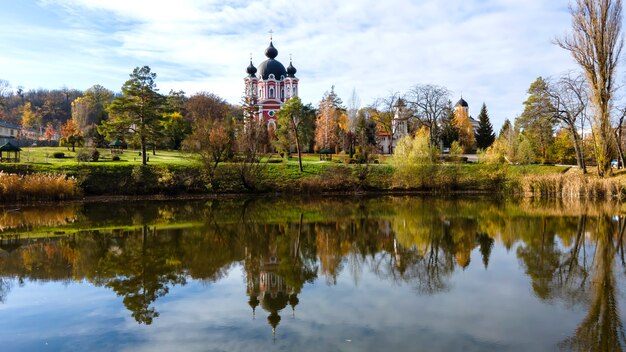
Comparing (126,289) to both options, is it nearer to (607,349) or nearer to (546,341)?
(546,341)

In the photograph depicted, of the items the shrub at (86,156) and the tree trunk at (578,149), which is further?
the tree trunk at (578,149)

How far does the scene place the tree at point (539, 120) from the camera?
39553 millimetres

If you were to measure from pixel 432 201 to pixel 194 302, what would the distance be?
23.2 m

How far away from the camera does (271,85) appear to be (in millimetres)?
69938

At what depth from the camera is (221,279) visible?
11.1m

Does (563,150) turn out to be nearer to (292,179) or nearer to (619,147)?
(619,147)

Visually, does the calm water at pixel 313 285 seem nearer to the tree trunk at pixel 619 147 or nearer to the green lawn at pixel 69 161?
the green lawn at pixel 69 161

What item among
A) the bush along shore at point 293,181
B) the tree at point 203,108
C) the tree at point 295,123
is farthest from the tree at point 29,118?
the bush along shore at point 293,181

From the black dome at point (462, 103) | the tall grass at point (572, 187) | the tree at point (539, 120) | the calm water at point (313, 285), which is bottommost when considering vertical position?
the calm water at point (313, 285)

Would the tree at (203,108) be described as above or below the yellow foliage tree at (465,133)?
above

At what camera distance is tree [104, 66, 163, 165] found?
35156mm

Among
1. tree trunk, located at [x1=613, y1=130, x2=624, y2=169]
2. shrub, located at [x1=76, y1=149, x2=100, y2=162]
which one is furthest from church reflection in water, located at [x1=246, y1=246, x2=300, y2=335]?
tree trunk, located at [x1=613, y1=130, x2=624, y2=169]

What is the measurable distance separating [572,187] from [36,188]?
33.6m

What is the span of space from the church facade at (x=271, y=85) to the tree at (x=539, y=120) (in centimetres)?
3318
